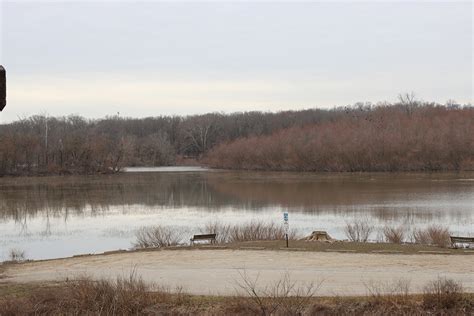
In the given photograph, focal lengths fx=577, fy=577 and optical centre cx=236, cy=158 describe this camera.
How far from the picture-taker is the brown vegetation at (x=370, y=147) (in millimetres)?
74125

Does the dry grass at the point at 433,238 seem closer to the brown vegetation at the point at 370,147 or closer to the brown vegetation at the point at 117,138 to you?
the brown vegetation at the point at 370,147

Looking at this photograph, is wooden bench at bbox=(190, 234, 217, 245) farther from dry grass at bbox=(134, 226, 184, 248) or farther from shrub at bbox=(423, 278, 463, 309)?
shrub at bbox=(423, 278, 463, 309)

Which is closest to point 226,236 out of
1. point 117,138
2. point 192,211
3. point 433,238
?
point 433,238

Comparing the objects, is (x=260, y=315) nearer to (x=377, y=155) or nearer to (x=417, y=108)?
(x=377, y=155)

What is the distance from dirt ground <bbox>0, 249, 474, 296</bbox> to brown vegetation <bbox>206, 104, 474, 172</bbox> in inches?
2399

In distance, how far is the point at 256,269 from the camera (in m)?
13.2

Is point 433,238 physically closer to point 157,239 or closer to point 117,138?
point 157,239

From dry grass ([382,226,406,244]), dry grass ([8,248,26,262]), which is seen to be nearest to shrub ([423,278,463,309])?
dry grass ([382,226,406,244])

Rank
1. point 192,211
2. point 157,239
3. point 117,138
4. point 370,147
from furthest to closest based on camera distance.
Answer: point 117,138, point 370,147, point 192,211, point 157,239

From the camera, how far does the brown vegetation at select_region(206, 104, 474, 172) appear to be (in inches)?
2918

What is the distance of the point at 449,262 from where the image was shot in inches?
544

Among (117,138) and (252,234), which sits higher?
(117,138)

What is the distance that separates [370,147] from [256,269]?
6613 centimetres

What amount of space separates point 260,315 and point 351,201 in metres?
25.3
